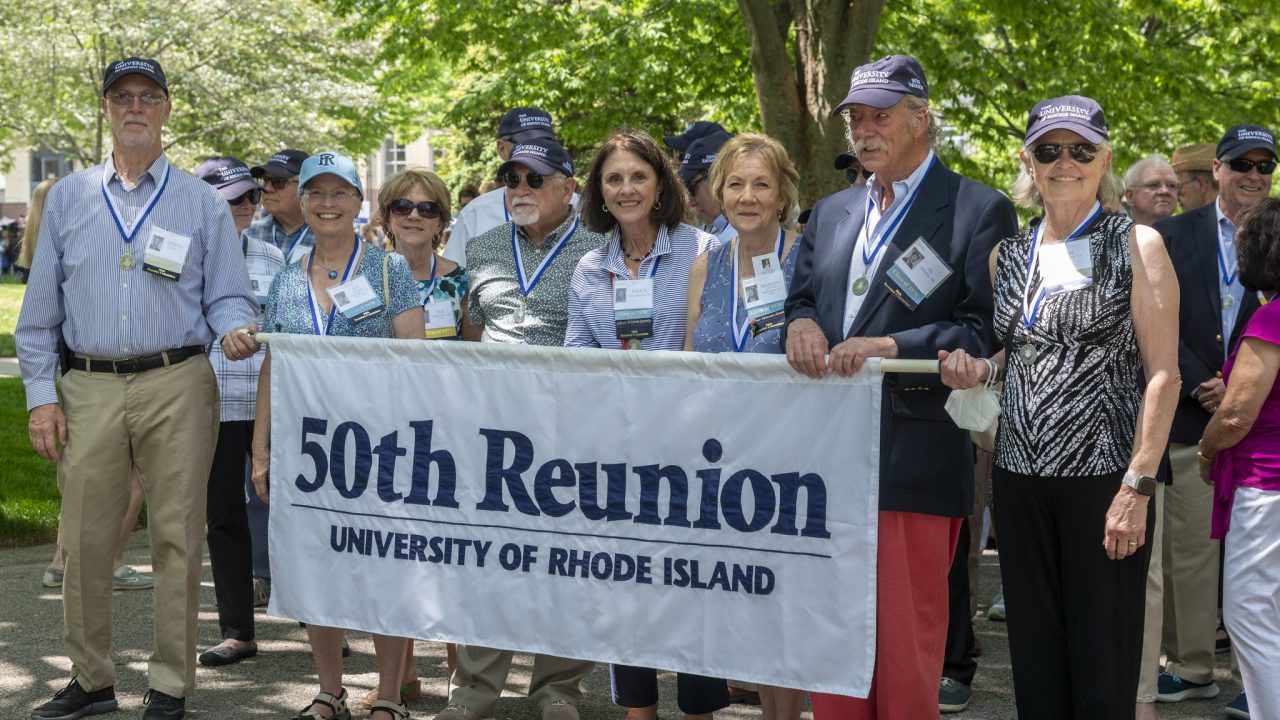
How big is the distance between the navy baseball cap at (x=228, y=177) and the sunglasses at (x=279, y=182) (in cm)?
17

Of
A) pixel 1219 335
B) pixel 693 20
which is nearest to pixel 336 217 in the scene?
pixel 1219 335

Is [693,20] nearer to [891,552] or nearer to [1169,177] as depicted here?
[1169,177]

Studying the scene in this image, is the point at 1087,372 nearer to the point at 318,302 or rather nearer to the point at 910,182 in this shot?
the point at 910,182

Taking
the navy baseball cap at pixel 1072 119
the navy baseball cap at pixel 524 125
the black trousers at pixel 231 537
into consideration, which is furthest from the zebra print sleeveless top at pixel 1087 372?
the black trousers at pixel 231 537

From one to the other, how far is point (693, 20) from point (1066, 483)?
1299 centimetres

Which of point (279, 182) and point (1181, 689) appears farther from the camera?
point (279, 182)

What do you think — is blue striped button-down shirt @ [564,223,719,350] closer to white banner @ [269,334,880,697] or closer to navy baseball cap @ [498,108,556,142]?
white banner @ [269,334,880,697]

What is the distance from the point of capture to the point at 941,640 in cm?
423

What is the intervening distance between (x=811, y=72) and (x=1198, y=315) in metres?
5.84

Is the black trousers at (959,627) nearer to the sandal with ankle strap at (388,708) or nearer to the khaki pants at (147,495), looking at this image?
the sandal with ankle strap at (388,708)

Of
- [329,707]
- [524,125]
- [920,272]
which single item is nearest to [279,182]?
[524,125]

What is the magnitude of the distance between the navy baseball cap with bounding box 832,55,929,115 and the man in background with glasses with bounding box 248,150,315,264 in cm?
381

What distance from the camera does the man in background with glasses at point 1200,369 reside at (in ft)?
19.7

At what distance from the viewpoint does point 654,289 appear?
5.14 m
